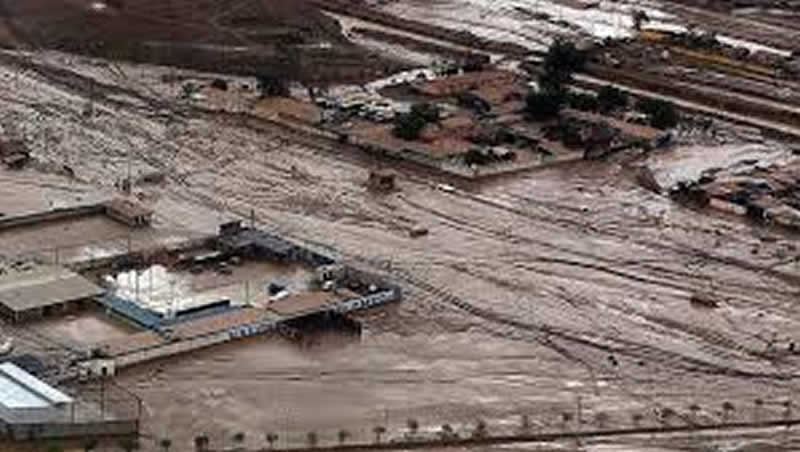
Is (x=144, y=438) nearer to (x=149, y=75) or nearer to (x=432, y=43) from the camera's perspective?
(x=149, y=75)

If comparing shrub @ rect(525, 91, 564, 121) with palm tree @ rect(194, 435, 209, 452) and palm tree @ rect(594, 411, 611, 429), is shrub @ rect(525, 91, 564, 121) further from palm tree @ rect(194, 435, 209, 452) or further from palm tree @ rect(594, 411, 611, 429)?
palm tree @ rect(194, 435, 209, 452)

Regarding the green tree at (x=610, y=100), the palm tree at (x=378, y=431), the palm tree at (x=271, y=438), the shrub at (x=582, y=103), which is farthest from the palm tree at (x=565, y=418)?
the green tree at (x=610, y=100)

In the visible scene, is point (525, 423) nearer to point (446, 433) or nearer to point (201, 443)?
point (446, 433)

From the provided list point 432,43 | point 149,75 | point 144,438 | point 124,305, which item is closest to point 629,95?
point 432,43

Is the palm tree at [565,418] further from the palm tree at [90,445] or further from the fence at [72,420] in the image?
the palm tree at [90,445]

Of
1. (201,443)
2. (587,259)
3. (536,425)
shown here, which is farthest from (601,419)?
(587,259)

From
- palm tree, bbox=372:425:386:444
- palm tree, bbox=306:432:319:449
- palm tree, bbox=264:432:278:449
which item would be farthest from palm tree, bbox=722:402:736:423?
palm tree, bbox=264:432:278:449
